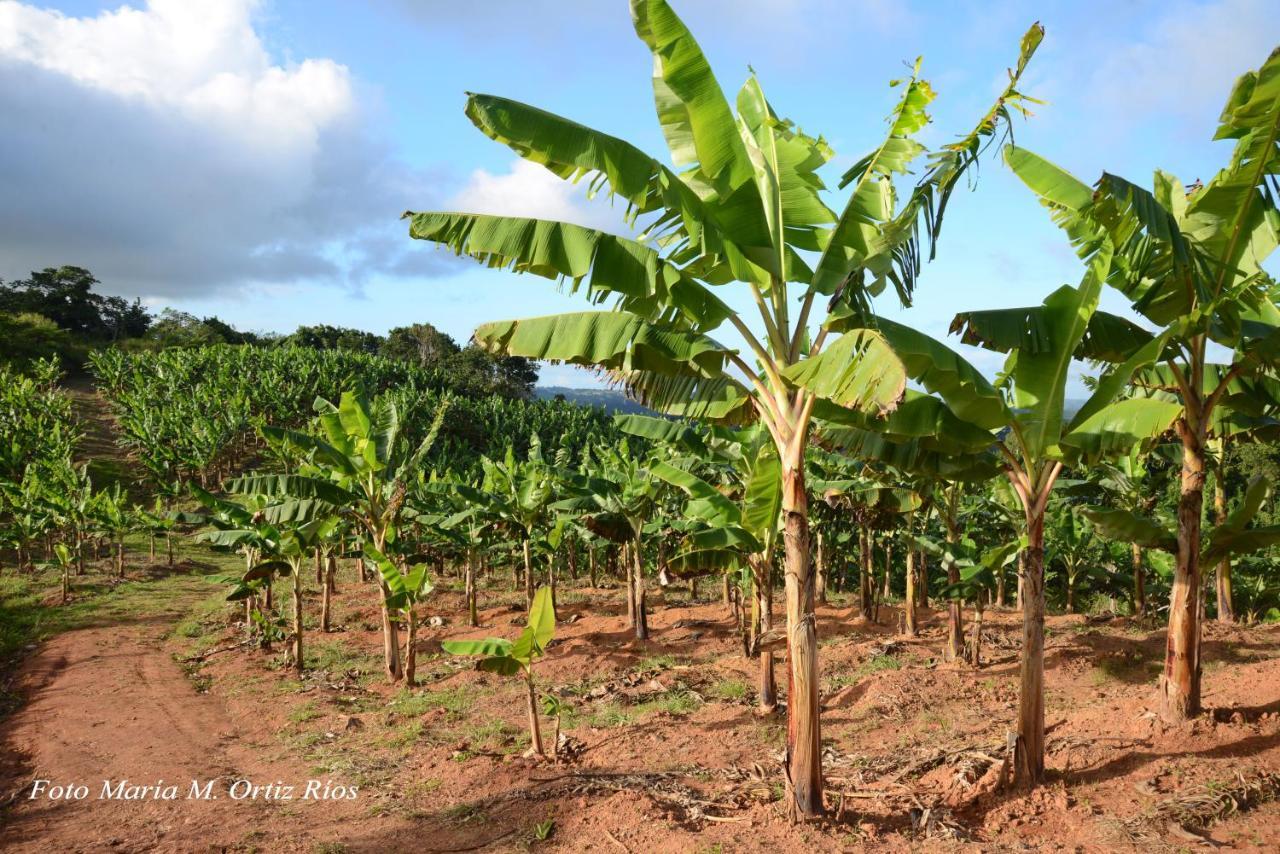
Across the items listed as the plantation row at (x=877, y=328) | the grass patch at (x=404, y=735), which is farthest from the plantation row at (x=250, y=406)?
the plantation row at (x=877, y=328)

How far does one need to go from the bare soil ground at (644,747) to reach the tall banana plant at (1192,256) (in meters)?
1.28

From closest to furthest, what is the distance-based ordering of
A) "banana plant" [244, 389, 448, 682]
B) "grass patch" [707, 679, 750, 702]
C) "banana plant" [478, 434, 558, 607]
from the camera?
1. "banana plant" [244, 389, 448, 682]
2. "grass patch" [707, 679, 750, 702]
3. "banana plant" [478, 434, 558, 607]

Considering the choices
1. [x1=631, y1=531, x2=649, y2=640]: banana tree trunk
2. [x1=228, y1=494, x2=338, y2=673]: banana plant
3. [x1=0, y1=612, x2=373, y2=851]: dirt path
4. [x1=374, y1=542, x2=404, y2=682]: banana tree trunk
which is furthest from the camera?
[x1=631, y1=531, x2=649, y2=640]: banana tree trunk

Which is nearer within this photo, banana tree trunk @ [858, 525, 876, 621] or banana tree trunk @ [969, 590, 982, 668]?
banana tree trunk @ [969, 590, 982, 668]

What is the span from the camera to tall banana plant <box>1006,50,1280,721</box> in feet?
20.0

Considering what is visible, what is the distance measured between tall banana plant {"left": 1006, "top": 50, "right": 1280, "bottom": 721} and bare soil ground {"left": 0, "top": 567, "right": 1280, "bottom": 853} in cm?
128

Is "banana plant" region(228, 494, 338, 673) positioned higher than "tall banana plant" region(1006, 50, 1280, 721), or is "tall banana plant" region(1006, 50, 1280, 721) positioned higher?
"tall banana plant" region(1006, 50, 1280, 721)

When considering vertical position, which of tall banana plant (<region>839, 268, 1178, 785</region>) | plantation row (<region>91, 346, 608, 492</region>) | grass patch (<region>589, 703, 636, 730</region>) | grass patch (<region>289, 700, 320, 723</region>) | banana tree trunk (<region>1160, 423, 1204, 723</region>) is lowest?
grass patch (<region>289, 700, 320, 723</region>)

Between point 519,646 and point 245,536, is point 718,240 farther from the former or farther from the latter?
point 245,536

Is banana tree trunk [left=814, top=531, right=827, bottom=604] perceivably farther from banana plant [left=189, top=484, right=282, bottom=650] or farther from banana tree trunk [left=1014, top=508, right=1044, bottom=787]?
banana plant [left=189, top=484, right=282, bottom=650]

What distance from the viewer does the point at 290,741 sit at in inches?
421

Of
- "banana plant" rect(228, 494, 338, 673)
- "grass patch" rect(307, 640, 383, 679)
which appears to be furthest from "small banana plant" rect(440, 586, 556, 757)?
"grass patch" rect(307, 640, 383, 679)

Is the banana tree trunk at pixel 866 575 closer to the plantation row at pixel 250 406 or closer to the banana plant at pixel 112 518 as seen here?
the banana plant at pixel 112 518

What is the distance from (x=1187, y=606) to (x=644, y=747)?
19.5 ft
